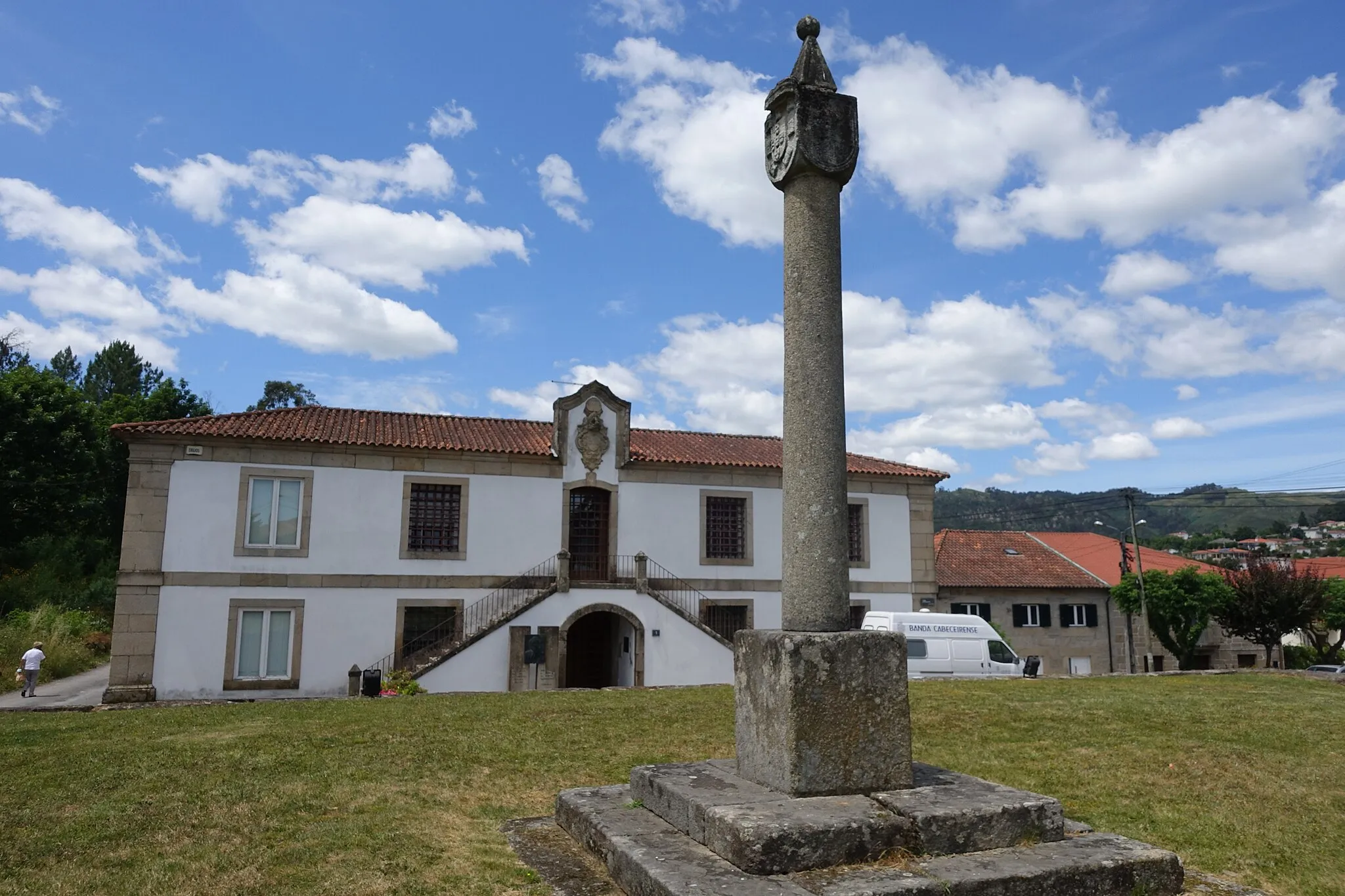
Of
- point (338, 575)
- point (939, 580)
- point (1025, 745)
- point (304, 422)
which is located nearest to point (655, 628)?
point (338, 575)

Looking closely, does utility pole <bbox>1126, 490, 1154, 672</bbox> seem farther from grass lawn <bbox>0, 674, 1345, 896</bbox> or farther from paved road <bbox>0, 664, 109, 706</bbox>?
paved road <bbox>0, 664, 109, 706</bbox>

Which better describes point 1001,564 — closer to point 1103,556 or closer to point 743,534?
point 1103,556

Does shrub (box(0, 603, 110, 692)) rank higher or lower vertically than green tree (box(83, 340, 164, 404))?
lower

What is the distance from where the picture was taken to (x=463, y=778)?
7.80m

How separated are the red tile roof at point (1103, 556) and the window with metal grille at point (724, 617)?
1929 centimetres

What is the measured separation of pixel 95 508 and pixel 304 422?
21816 mm

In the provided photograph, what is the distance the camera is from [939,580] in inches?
1339

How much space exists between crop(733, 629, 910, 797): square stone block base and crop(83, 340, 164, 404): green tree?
65323mm

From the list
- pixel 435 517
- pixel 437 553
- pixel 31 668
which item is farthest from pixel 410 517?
pixel 31 668

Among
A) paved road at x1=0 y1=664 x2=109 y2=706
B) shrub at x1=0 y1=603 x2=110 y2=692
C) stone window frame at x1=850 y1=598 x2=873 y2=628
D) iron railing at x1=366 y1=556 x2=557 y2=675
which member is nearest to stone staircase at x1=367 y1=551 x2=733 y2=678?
iron railing at x1=366 y1=556 x2=557 y2=675

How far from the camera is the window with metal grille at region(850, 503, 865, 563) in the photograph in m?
26.1

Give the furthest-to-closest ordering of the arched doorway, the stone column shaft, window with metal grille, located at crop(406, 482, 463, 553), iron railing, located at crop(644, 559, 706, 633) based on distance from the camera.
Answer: iron railing, located at crop(644, 559, 706, 633) < window with metal grille, located at crop(406, 482, 463, 553) < the arched doorway < the stone column shaft

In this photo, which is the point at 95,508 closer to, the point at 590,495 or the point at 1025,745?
the point at 590,495

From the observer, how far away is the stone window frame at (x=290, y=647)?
20.0 m
